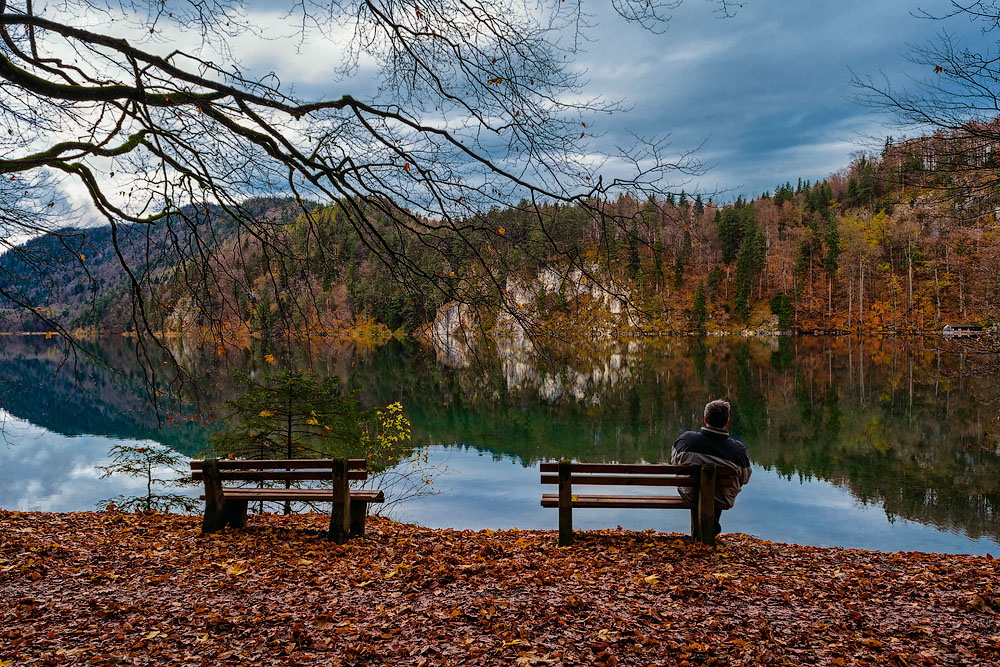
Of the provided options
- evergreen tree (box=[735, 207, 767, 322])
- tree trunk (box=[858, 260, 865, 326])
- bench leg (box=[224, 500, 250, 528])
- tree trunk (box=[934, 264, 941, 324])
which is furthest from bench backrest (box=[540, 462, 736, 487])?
evergreen tree (box=[735, 207, 767, 322])

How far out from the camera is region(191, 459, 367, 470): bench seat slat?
705 centimetres

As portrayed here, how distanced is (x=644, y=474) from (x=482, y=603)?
2.51 meters

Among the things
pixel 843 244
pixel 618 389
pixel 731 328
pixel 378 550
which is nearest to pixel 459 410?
pixel 618 389

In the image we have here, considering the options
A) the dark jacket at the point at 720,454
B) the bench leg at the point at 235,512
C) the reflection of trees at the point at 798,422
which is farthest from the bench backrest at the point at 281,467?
the dark jacket at the point at 720,454

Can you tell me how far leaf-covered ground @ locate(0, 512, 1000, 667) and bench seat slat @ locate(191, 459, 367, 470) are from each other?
0.83 meters

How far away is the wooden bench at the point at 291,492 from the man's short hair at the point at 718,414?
3.90 m

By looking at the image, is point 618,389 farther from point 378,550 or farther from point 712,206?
point 712,206

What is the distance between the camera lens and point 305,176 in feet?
15.5

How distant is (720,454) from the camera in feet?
22.2

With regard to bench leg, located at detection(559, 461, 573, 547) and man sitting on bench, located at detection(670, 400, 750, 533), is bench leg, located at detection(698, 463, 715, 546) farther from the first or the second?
bench leg, located at detection(559, 461, 573, 547)

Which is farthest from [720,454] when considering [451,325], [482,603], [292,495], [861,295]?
[861,295]

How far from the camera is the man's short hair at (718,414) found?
665 cm

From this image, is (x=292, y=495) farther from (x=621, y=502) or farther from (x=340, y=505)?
(x=621, y=502)

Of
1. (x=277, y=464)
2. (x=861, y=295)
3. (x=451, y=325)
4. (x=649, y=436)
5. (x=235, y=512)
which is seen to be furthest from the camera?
(x=861, y=295)
